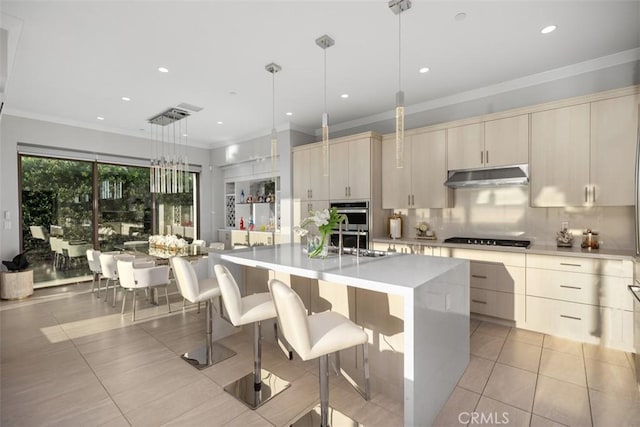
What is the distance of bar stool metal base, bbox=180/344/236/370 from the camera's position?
2.66 meters

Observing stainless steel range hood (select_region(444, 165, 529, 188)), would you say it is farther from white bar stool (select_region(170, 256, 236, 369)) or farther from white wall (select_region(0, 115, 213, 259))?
white wall (select_region(0, 115, 213, 259))

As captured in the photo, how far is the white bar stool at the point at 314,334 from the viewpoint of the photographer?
1617 mm

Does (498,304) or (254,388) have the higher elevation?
(498,304)

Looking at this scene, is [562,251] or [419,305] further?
[562,251]

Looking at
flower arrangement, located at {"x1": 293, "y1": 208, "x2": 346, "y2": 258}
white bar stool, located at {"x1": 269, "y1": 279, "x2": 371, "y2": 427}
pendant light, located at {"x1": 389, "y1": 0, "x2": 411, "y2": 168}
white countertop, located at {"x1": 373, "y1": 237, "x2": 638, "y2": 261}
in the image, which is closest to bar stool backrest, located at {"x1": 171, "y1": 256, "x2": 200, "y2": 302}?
flower arrangement, located at {"x1": 293, "y1": 208, "x2": 346, "y2": 258}

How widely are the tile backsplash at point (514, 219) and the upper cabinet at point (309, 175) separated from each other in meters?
1.43

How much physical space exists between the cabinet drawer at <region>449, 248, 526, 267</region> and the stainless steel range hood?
836mm

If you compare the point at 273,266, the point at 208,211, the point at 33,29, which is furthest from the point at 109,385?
the point at 208,211

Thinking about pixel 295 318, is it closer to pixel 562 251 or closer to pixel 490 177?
pixel 562 251

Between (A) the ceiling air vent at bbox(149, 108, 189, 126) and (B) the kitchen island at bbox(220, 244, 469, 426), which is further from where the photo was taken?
(A) the ceiling air vent at bbox(149, 108, 189, 126)

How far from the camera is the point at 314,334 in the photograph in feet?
5.82

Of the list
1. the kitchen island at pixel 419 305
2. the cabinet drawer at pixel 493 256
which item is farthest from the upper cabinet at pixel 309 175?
the kitchen island at pixel 419 305

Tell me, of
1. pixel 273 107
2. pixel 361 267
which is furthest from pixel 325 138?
pixel 273 107

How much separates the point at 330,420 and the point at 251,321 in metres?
0.81
